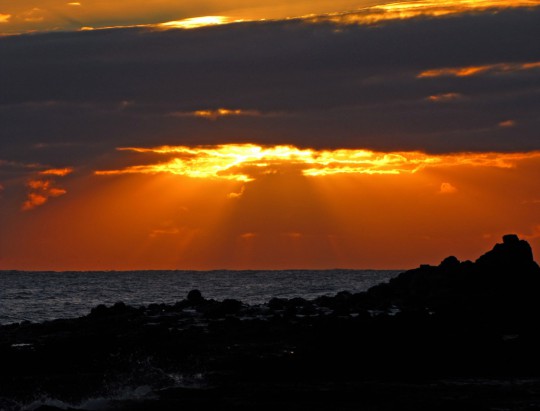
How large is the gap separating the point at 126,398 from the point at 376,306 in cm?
3140

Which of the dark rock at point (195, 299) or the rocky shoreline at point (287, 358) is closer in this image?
the rocky shoreline at point (287, 358)

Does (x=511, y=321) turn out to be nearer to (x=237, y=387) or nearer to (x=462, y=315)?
(x=462, y=315)

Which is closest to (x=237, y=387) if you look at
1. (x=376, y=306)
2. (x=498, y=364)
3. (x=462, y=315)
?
(x=498, y=364)

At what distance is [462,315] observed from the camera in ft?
177

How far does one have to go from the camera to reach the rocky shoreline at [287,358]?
34438 mm

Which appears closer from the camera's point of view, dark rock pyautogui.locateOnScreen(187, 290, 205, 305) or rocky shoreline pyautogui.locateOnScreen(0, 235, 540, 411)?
rocky shoreline pyautogui.locateOnScreen(0, 235, 540, 411)

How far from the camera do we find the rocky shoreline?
34.4 m

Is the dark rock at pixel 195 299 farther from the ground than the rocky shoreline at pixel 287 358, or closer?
farther from the ground

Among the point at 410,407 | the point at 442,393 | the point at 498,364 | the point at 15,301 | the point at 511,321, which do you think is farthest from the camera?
the point at 15,301

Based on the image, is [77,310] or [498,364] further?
[77,310]

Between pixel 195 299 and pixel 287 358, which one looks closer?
pixel 287 358

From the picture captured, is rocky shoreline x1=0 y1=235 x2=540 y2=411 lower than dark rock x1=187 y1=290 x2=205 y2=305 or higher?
lower

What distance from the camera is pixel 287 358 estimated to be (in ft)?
138

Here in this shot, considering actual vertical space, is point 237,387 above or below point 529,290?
below
